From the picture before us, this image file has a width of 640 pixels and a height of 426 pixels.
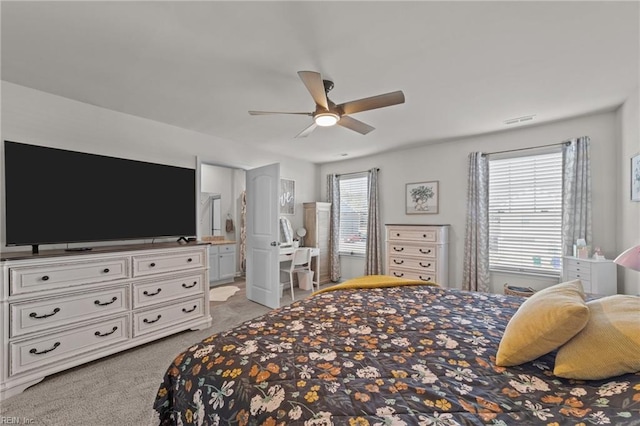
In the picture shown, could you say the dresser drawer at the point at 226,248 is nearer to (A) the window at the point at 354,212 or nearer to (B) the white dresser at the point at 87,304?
(A) the window at the point at 354,212

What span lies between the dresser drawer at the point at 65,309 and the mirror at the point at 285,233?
2.69 meters

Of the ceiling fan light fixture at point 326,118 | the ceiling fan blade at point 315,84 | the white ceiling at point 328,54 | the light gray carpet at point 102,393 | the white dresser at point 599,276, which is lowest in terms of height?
the light gray carpet at point 102,393

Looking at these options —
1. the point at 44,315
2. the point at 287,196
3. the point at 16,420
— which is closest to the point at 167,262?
the point at 44,315

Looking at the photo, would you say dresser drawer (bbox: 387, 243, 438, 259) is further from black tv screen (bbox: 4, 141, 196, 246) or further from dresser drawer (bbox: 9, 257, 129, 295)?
dresser drawer (bbox: 9, 257, 129, 295)

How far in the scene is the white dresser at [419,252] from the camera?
4094 mm

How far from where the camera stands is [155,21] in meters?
1.75

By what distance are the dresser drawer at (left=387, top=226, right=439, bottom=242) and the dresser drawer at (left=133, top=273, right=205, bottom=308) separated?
2870 millimetres

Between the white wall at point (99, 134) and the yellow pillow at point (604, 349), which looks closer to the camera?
the yellow pillow at point (604, 349)

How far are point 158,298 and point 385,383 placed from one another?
9.02 feet

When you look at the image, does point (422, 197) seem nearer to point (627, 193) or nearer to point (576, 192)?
point (576, 192)

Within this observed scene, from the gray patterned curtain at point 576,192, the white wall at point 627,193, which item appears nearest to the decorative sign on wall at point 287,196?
the gray patterned curtain at point 576,192

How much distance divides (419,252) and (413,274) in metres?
0.36

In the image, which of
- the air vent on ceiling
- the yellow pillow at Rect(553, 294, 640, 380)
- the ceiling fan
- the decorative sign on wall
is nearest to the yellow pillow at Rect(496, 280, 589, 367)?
the yellow pillow at Rect(553, 294, 640, 380)

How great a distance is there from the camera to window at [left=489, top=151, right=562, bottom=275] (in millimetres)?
3549
